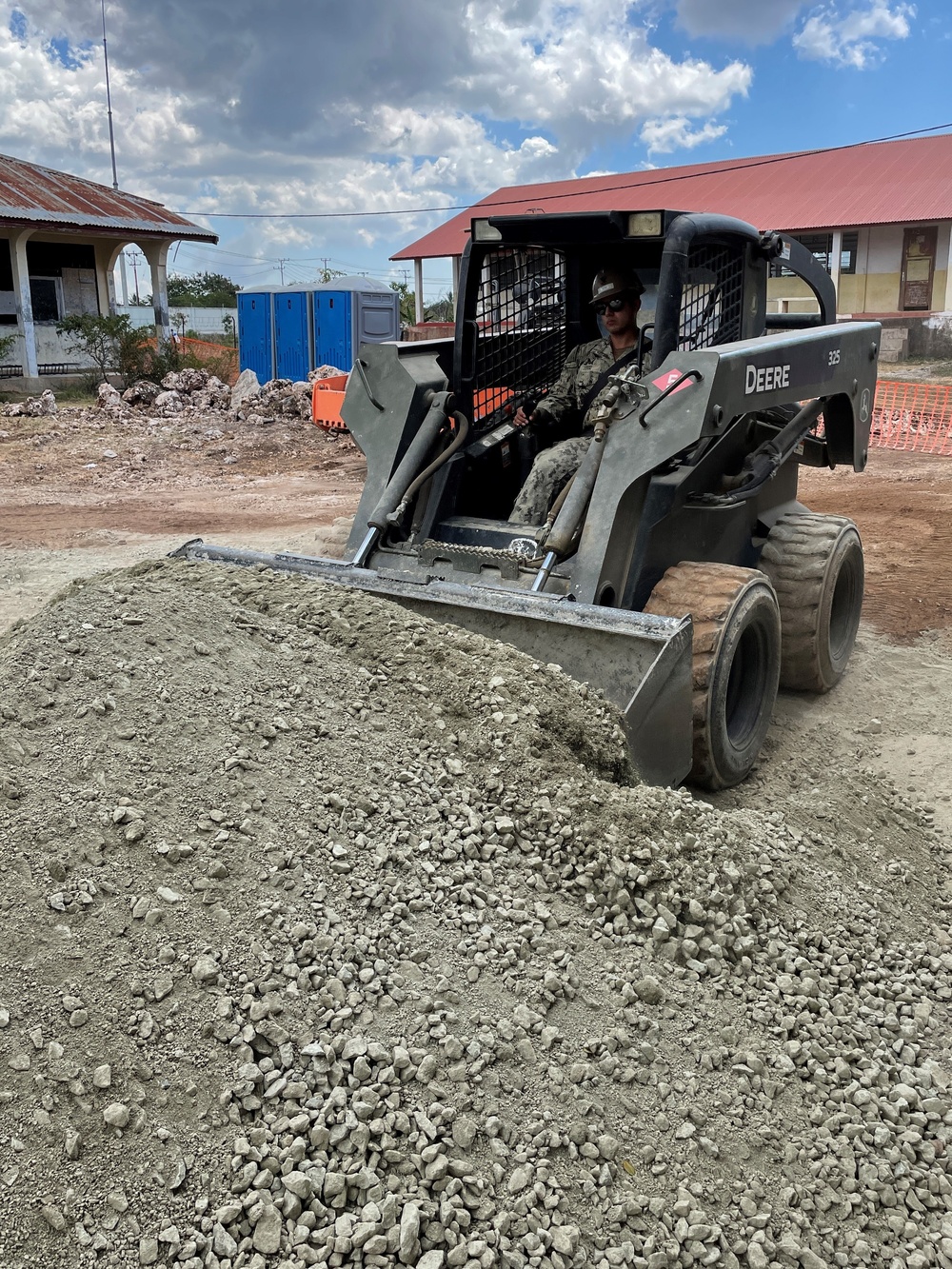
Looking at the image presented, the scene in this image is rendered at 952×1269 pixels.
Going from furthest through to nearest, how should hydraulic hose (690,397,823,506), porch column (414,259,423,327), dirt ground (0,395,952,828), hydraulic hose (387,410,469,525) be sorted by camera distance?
porch column (414,259,423,327) < dirt ground (0,395,952,828) < hydraulic hose (387,410,469,525) < hydraulic hose (690,397,823,506)

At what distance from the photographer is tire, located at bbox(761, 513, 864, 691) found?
525 centimetres

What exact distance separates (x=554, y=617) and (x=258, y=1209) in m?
2.28

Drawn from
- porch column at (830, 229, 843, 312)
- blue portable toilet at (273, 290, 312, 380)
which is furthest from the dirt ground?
porch column at (830, 229, 843, 312)

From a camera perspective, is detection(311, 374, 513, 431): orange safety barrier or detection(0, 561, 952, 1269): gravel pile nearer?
detection(0, 561, 952, 1269): gravel pile

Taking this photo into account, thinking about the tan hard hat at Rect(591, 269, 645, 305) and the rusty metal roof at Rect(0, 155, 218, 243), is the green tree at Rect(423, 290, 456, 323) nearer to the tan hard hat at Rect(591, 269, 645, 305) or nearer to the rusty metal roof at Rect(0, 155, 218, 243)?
the rusty metal roof at Rect(0, 155, 218, 243)

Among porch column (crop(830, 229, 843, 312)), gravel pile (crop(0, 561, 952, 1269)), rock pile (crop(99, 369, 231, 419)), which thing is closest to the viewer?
gravel pile (crop(0, 561, 952, 1269))

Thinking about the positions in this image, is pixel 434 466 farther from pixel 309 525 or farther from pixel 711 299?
pixel 309 525

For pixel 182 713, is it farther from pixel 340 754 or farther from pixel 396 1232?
pixel 396 1232

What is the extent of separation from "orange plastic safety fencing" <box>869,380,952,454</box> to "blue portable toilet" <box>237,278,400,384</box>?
29.8 ft

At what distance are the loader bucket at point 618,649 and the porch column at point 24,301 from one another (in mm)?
18531

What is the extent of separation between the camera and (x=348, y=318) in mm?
20484

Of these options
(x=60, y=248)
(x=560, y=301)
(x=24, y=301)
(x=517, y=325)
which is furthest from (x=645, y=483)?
(x=60, y=248)

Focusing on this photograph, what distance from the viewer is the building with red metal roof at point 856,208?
75.6 feet

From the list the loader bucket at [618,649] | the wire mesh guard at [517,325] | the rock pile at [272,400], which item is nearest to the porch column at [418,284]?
the rock pile at [272,400]
